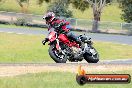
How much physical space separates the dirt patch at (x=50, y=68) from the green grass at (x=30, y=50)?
8884mm

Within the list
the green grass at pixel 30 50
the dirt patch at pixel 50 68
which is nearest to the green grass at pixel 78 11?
the green grass at pixel 30 50

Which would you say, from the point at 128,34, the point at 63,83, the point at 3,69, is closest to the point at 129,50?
the point at 128,34

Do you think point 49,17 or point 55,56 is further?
point 55,56

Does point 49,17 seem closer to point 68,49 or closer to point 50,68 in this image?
point 68,49

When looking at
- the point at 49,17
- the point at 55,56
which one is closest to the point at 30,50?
the point at 55,56

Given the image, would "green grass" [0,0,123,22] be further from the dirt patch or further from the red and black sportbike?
the dirt patch

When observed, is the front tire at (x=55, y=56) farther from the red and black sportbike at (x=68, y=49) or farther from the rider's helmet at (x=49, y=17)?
the rider's helmet at (x=49, y=17)

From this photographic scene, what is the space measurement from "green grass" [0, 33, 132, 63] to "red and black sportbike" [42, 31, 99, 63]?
6.99 m

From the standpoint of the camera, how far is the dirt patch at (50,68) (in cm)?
1110

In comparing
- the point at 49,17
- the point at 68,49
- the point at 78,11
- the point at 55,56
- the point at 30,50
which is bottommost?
the point at 78,11

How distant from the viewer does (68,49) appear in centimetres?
1420

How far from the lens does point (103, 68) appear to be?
40.7 ft

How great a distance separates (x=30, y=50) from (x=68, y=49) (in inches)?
473

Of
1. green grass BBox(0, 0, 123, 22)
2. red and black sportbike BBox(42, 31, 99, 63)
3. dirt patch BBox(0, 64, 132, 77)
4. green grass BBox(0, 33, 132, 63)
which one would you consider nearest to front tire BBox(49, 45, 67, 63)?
red and black sportbike BBox(42, 31, 99, 63)
